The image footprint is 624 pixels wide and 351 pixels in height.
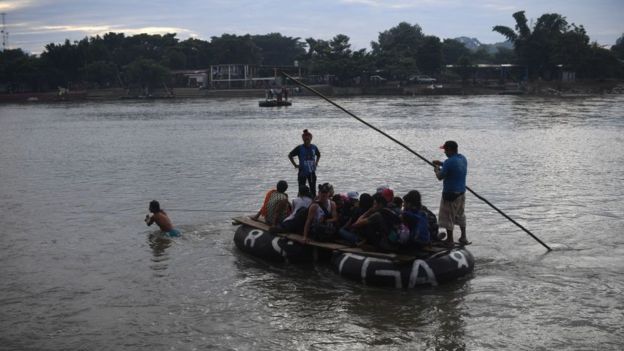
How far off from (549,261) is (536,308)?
241 cm

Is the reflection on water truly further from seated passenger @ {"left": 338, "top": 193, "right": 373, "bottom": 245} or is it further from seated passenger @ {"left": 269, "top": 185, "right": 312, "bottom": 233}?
seated passenger @ {"left": 338, "top": 193, "right": 373, "bottom": 245}

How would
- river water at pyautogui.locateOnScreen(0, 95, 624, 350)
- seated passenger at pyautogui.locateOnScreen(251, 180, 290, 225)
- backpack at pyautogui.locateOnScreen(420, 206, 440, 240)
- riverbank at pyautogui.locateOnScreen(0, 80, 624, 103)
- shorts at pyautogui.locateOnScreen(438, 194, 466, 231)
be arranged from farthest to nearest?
riverbank at pyautogui.locateOnScreen(0, 80, 624, 103), seated passenger at pyautogui.locateOnScreen(251, 180, 290, 225), shorts at pyautogui.locateOnScreen(438, 194, 466, 231), backpack at pyautogui.locateOnScreen(420, 206, 440, 240), river water at pyautogui.locateOnScreen(0, 95, 624, 350)

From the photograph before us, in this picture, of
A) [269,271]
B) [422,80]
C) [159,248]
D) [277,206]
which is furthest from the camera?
[422,80]

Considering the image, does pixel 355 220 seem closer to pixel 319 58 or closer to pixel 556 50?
pixel 556 50

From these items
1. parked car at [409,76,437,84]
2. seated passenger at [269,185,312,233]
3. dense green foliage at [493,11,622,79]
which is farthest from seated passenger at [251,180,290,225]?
parked car at [409,76,437,84]

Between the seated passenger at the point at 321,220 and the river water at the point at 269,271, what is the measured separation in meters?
0.63

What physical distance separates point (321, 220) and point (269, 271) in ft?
4.33

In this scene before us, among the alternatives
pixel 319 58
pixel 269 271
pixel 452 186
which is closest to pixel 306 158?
pixel 269 271

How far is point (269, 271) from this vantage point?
11141 mm

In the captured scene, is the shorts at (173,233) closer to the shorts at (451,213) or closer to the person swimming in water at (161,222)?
the person swimming in water at (161,222)

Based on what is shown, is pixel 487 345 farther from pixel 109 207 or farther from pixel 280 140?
pixel 280 140

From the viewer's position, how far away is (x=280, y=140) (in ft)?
124

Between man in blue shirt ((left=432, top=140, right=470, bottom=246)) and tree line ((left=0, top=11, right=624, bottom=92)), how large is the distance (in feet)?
310

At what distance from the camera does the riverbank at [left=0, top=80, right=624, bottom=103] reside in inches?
3767
